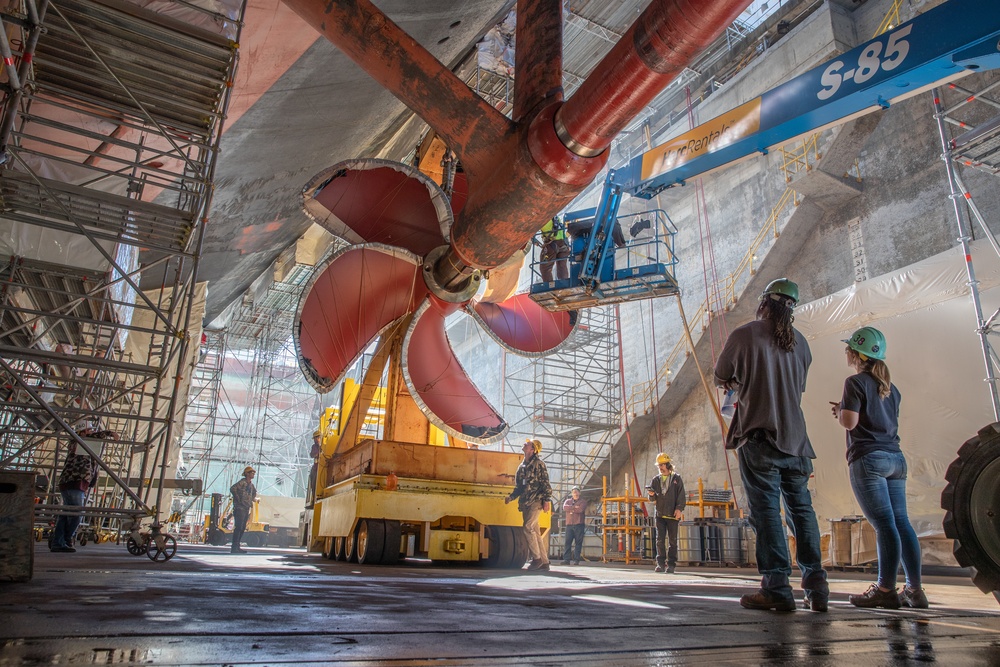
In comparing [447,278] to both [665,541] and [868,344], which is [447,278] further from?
[868,344]

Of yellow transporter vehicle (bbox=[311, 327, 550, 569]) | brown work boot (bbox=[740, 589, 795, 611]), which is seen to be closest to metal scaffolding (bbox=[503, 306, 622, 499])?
yellow transporter vehicle (bbox=[311, 327, 550, 569])

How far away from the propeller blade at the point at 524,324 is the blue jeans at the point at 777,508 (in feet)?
22.7

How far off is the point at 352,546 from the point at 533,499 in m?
2.30

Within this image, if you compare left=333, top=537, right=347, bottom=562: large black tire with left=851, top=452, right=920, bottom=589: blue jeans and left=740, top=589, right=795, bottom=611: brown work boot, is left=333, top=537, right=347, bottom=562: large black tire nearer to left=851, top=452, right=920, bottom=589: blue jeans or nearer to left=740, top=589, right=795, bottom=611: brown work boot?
left=740, top=589, right=795, bottom=611: brown work boot

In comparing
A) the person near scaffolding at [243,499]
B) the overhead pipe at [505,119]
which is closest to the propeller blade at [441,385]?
the overhead pipe at [505,119]

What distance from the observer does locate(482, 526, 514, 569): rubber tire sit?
8.09m

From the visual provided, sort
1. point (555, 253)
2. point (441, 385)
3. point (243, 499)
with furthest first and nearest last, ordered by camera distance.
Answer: point (243, 499) → point (555, 253) → point (441, 385)

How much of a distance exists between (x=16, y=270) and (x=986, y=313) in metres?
12.7

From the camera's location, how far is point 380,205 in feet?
28.9

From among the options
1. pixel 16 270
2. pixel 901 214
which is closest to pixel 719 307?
pixel 901 214

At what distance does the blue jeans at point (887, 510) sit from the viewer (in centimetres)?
339

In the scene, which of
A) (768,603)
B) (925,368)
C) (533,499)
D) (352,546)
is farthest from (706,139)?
(768,603)

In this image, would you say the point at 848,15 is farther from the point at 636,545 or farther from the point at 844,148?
the point at 636,545

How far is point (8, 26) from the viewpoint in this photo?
6.27 metres
